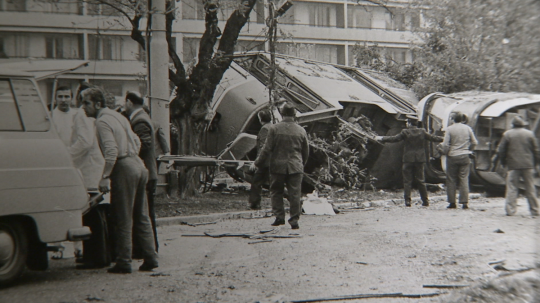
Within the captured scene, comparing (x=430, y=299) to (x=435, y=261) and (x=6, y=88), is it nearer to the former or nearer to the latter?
(x=435, y=261)

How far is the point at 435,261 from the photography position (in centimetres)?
712

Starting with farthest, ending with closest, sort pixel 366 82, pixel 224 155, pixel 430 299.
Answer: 1. pixel 366 82
2. pixel 224 155
3. pixel 430 299

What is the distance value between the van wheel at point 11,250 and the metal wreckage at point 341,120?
8.11 metres

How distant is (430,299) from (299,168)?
4.88 metres

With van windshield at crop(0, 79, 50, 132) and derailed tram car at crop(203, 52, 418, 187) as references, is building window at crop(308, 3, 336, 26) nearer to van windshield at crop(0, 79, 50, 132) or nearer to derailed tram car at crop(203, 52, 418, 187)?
derailed tram car at crop(203, 52, 418, 187)

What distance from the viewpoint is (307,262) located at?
23.5 ft

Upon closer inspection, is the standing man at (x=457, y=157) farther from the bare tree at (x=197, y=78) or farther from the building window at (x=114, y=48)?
the building window at (x=114, y=48)

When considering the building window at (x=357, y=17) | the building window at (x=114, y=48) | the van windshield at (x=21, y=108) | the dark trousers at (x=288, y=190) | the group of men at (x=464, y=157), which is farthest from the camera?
the building window at (x=357, y=17)

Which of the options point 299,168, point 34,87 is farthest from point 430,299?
point 299,168

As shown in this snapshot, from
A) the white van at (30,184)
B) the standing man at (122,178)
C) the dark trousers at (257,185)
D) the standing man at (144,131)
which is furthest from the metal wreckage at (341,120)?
the white van at (30,184)

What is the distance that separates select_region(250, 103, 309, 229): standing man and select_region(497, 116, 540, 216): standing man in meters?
3.72

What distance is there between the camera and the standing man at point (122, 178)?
6.61m

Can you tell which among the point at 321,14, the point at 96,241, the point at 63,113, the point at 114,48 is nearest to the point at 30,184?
the point at 96,241

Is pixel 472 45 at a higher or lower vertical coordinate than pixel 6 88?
higher
